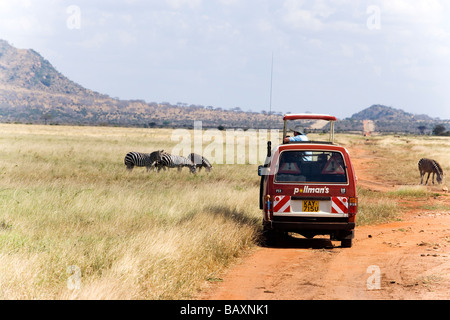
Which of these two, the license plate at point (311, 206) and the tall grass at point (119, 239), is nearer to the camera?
the tall grass at point (119, 239)

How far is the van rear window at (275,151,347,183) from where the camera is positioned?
10.4 metres

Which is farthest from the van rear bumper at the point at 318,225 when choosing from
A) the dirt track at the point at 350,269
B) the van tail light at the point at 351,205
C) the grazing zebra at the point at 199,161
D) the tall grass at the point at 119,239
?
the grazing zebra at the point at 199,161

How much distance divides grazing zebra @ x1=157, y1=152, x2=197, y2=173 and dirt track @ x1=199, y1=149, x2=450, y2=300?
13213 mm

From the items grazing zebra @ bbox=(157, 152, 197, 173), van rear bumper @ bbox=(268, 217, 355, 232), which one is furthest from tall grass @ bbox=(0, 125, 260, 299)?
grazing zebra @ bbox=(157, 152, 197, 173)

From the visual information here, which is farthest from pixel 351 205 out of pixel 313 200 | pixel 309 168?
pixel 309 168

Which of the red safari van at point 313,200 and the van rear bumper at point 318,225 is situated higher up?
the red safari van at point 313,200

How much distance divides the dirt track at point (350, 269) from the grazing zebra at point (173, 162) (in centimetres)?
1321

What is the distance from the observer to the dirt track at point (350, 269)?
23.3 ft

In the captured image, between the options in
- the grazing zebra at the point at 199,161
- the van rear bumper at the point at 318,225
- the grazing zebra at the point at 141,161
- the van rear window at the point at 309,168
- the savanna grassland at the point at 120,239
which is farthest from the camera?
the grazing zebra at the point at 199,161

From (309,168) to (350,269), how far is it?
2.91 metres

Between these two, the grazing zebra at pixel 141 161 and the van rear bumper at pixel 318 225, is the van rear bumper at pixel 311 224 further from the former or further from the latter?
the grazing zebra at pixel 141 161

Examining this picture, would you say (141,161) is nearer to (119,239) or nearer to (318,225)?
(318,225)

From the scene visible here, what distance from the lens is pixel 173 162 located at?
977 inches

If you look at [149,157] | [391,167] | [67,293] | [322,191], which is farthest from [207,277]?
[391,167]
